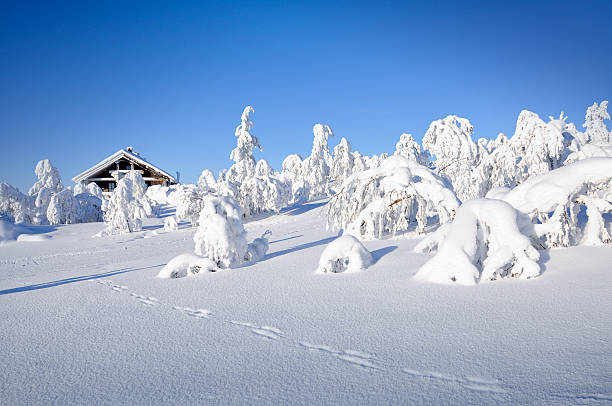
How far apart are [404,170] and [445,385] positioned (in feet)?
25.7

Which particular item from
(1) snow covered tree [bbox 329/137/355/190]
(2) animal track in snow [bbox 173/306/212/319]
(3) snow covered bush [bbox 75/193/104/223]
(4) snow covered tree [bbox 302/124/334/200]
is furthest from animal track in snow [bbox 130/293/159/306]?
(1) snow covered tree [bbox 329/137/355/190]

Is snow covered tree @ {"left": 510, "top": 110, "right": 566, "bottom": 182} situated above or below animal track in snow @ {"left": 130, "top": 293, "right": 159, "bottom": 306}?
above

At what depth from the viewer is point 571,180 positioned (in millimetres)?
6344

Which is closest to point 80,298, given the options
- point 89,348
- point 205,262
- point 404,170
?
point 205,262

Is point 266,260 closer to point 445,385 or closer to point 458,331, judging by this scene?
point 458,331

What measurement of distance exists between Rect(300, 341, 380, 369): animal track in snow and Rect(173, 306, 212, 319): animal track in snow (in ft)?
5.81

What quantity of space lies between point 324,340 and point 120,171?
37557 millimetres

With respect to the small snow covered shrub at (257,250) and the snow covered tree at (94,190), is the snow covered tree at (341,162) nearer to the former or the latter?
the snow covered tree at (94,190)

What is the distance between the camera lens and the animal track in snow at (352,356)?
287cm

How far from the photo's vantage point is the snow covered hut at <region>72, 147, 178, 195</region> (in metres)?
35.0

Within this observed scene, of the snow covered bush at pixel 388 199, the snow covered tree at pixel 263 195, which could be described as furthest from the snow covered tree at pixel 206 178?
the snow covered bush at pixel 388 199

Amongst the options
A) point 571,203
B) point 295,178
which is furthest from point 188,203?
point 295,178

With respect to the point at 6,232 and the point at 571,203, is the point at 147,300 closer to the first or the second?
the point at 571,203

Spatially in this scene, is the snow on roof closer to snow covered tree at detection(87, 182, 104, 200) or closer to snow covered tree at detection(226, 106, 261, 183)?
snow covered tree at detection(87, 182, 104, 200)
